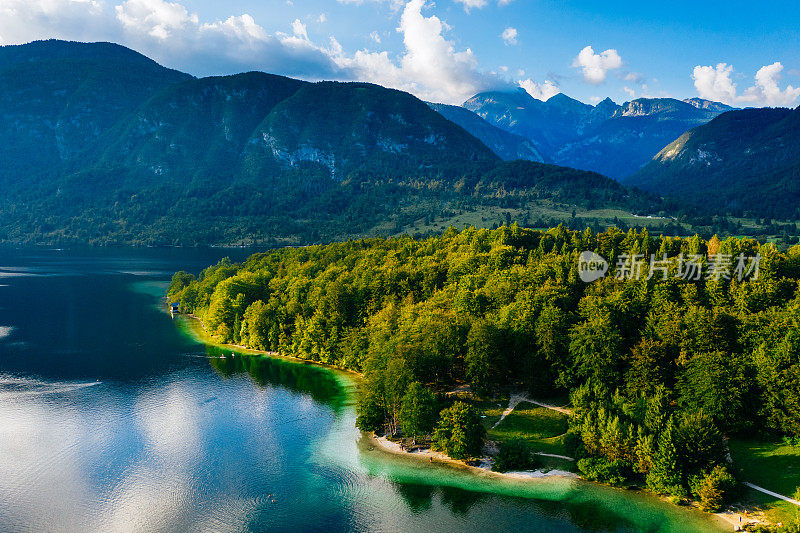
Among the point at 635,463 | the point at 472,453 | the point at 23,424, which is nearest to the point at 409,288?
the point at 472,453

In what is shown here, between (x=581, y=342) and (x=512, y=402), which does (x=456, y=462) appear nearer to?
(x=512, y=402)

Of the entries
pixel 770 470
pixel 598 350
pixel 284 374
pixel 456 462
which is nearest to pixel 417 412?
pixel 456 462

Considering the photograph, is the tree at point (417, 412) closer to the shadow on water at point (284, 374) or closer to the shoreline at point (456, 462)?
the shoreline at point (456, 462)

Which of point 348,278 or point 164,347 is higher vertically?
point 348,278

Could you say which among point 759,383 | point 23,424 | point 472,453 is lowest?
point 23,424

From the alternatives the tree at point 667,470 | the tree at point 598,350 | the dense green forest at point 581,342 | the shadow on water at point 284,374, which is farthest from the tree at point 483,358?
the tree at point 667,470

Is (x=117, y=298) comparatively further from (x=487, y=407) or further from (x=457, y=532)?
(x=457, y=532)

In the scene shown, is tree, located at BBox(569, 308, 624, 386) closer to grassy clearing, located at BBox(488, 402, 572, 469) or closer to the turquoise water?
grassy clearing, located at BBox(488, 402, 572, 469)

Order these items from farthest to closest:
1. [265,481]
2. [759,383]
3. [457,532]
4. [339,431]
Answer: [339,431]
[759,383]
[265,481]
[457,532]
